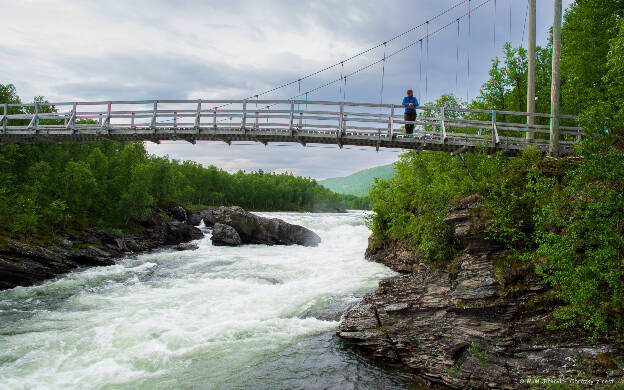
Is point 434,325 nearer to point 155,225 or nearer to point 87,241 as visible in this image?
point 87,241

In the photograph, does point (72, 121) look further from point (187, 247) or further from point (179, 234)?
point (179, 234)

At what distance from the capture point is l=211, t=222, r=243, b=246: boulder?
39438 mm

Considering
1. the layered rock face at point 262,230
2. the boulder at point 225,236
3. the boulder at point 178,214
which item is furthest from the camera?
the boulder at point 178,214

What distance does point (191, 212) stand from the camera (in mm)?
54781

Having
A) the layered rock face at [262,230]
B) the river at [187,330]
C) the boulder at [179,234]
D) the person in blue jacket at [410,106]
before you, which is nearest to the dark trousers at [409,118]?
the person in blue jacket at [410,106]

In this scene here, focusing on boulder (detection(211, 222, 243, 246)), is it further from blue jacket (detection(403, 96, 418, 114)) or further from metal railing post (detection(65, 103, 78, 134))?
blue jacket (detection(403, 96, 418, 114))

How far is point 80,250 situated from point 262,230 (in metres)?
18.5

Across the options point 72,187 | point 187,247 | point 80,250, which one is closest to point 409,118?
point 80,250

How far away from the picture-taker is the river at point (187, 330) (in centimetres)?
1084

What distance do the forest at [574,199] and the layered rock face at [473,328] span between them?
0.55 m

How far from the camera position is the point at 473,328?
457 inches

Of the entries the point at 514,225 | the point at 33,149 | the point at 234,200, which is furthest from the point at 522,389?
the point at 234,200

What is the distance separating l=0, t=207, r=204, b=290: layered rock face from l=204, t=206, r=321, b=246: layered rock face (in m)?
5.57

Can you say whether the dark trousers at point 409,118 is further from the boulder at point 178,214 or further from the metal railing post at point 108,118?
the boulder at point 178,214
